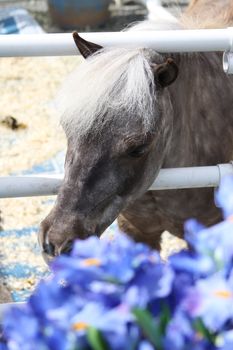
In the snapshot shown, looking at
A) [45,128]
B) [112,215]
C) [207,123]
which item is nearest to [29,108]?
[45,128]

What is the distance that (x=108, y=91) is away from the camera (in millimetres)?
1240

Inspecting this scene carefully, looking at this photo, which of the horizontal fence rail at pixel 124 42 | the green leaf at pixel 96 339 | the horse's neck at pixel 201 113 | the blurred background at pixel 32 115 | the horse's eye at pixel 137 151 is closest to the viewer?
the green leaf at pixel 96 339

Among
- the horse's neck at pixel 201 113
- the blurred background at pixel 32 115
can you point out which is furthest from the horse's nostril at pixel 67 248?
the horse's neck at pixel 201 113

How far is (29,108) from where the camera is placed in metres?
3.42

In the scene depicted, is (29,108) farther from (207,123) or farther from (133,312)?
(133,312)

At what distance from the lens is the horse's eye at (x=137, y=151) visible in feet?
4.17

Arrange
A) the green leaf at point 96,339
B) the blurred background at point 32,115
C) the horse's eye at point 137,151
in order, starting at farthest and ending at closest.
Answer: the blurred background at point 32,115 < the horse's eye at point 137,151 < the green leaf at point 96,339

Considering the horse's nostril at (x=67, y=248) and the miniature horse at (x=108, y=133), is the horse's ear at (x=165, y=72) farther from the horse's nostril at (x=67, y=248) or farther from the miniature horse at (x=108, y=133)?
the horse's nostril at (x=67, y=248)

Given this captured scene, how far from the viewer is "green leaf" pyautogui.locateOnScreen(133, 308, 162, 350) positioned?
0.53 metres

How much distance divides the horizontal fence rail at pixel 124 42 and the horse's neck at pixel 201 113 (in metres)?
0.26

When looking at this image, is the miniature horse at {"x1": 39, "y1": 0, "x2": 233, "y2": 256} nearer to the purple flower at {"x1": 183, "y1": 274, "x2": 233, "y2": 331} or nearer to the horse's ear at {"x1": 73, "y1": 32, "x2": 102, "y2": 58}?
the horse's ear at {"x1": 73, "y1": 32, "x2": 102, "y2": 58}

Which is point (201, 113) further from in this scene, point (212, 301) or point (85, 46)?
point (212, 301)

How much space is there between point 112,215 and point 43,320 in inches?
29.6

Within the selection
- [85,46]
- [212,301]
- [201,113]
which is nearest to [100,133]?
[85,46]
